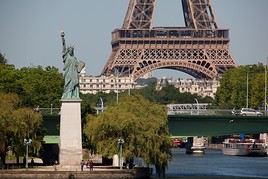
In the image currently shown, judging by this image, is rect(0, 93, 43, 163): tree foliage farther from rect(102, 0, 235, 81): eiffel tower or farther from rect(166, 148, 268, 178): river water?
rect(102, 0, 235, 81): eiffel tower

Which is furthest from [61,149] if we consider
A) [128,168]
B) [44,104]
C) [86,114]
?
[44,104]

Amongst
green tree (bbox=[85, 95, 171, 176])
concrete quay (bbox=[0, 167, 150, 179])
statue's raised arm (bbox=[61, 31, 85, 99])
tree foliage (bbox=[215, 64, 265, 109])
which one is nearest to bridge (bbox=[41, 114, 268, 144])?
green tree (bbox=[85, 95, 171, 176])

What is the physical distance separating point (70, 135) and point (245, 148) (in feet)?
172

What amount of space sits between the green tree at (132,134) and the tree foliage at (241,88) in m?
65.3

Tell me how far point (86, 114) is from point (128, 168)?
486 inches

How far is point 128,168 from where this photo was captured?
86.1m

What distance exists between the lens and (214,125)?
97438mm

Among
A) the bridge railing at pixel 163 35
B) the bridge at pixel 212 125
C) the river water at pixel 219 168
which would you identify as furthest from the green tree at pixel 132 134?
the bridge railing at pixel 163 35

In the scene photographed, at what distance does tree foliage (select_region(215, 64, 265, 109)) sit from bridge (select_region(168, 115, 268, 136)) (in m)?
55.3

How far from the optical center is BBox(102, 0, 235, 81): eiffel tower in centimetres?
19075

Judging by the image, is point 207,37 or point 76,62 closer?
point 76,62

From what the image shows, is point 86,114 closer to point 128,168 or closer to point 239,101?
point 128,168

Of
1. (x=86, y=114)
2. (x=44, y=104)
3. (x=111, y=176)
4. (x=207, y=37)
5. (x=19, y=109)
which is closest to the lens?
(x=111, y=176)

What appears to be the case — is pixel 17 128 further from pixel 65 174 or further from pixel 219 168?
pixel 219 168
